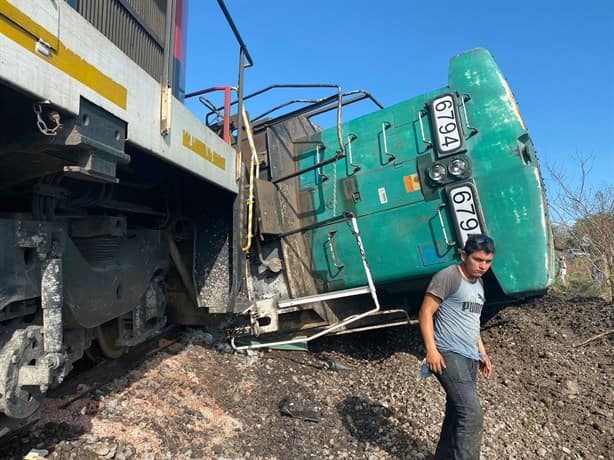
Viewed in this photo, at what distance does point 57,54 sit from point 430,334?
2441 mm

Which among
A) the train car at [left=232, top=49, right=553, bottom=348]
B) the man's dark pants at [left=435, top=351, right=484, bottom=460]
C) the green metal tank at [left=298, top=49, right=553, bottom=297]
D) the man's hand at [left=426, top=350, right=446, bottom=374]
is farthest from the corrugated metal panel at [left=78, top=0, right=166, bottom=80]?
the man's dark pants at [left=435, top=351, right=484, bottom=460]

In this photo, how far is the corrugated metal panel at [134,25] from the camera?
2.17m

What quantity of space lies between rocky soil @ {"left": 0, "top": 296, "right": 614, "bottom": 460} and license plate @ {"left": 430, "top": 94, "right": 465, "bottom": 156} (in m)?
2.19

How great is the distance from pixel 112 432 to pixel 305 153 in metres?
3.27

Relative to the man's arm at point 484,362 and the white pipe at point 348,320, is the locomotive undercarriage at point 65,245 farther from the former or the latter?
the man's arm at point 484,362

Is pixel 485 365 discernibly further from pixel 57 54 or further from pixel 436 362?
pixel 57 54

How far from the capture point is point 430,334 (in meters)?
2.72

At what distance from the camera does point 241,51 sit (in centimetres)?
391

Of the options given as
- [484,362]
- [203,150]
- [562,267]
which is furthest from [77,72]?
[562,267]

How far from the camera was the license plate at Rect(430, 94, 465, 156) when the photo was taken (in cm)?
400

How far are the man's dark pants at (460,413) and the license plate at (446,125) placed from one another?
6.73 feet

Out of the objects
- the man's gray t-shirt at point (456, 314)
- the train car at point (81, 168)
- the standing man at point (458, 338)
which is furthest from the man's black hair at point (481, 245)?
the train car at point (81, 168)

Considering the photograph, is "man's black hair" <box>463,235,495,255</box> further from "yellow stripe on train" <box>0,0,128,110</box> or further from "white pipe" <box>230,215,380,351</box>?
"yellow stripe on train" <box>0,0,128,110</box>

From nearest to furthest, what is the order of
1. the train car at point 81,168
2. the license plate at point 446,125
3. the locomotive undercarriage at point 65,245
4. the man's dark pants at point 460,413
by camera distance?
1. the train car at point 81,168
2. the locomotive undercarriage at point 65,245
3. the man's dark pants at point 460,413
4. the license plate at point 446,125
